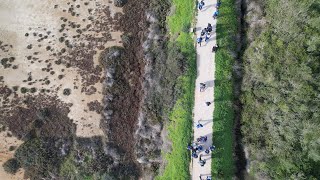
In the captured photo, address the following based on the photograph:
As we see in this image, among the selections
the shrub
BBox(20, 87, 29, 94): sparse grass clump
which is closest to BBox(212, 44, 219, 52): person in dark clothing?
BBox(20, 87, 29, 94): sparse grass clump

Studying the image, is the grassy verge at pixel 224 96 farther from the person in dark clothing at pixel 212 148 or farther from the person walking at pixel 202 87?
the person walking at pixel 202 87

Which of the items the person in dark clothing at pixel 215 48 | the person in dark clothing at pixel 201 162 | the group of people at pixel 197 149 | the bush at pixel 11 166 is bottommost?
the bush at pixel 11 166

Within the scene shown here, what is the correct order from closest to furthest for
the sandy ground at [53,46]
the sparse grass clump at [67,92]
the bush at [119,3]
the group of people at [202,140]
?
the group of people at [202,140] < the sandy ground at [53,46] < the sparse grass clump at [67,92] < the bush at [119,3]

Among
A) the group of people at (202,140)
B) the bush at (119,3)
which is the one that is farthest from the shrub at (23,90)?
the group of people at (202,140)

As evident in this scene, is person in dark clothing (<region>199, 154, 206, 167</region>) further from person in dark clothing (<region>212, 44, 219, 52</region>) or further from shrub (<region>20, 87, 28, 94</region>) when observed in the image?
shrub (<region>20, 87, 28, 94</region>)

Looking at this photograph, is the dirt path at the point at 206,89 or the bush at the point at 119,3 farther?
the bush at the point at 119,3

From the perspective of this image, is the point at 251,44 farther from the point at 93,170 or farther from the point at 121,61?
the point at 93,170
